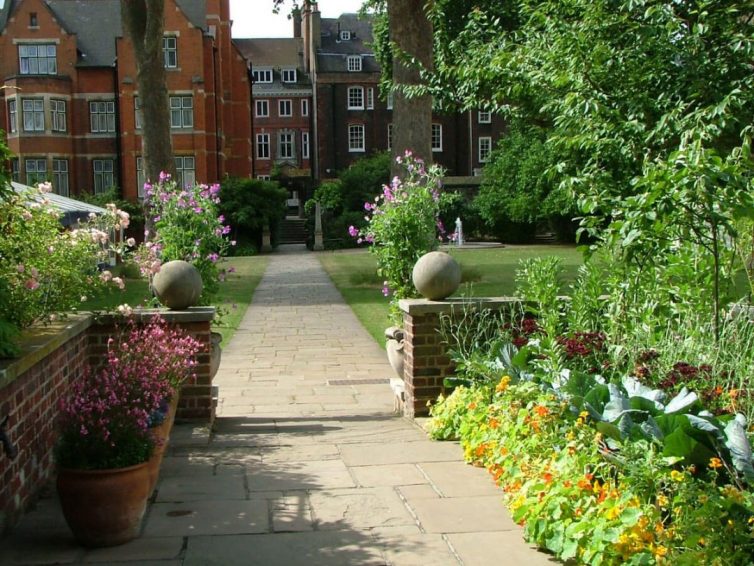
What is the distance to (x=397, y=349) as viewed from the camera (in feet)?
25.8

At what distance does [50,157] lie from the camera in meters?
43.7

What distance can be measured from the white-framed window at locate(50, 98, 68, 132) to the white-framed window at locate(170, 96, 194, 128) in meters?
5.27

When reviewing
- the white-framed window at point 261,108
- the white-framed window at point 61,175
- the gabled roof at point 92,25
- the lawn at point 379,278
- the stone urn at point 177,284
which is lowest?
the lawn at point 379,278

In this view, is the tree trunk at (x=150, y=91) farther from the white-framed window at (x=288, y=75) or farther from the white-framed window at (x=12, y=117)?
the white-framed window at (x=288, y=75)

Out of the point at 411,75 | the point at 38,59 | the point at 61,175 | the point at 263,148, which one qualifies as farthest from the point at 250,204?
the point at 411,75

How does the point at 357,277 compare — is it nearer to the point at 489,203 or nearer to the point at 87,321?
the point at 87,321

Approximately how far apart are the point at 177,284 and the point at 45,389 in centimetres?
185

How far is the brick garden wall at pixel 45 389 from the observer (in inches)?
179

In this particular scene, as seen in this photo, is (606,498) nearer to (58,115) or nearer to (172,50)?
(172,50)

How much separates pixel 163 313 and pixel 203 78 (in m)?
39.4

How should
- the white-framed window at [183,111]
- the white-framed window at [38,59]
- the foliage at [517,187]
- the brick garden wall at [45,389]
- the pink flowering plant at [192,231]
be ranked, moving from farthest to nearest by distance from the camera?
the foliage at [517,187]
the white-framed window at [183,111]
the white-framed window at [38,59]
the pink flowering plant at [192,231]
the brick garden wall at [45,389]

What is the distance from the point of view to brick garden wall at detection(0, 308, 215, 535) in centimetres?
455

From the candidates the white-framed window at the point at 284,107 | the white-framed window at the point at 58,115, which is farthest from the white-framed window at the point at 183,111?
the white-framed window at the point at 284,107

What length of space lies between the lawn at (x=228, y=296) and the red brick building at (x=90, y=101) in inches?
470
